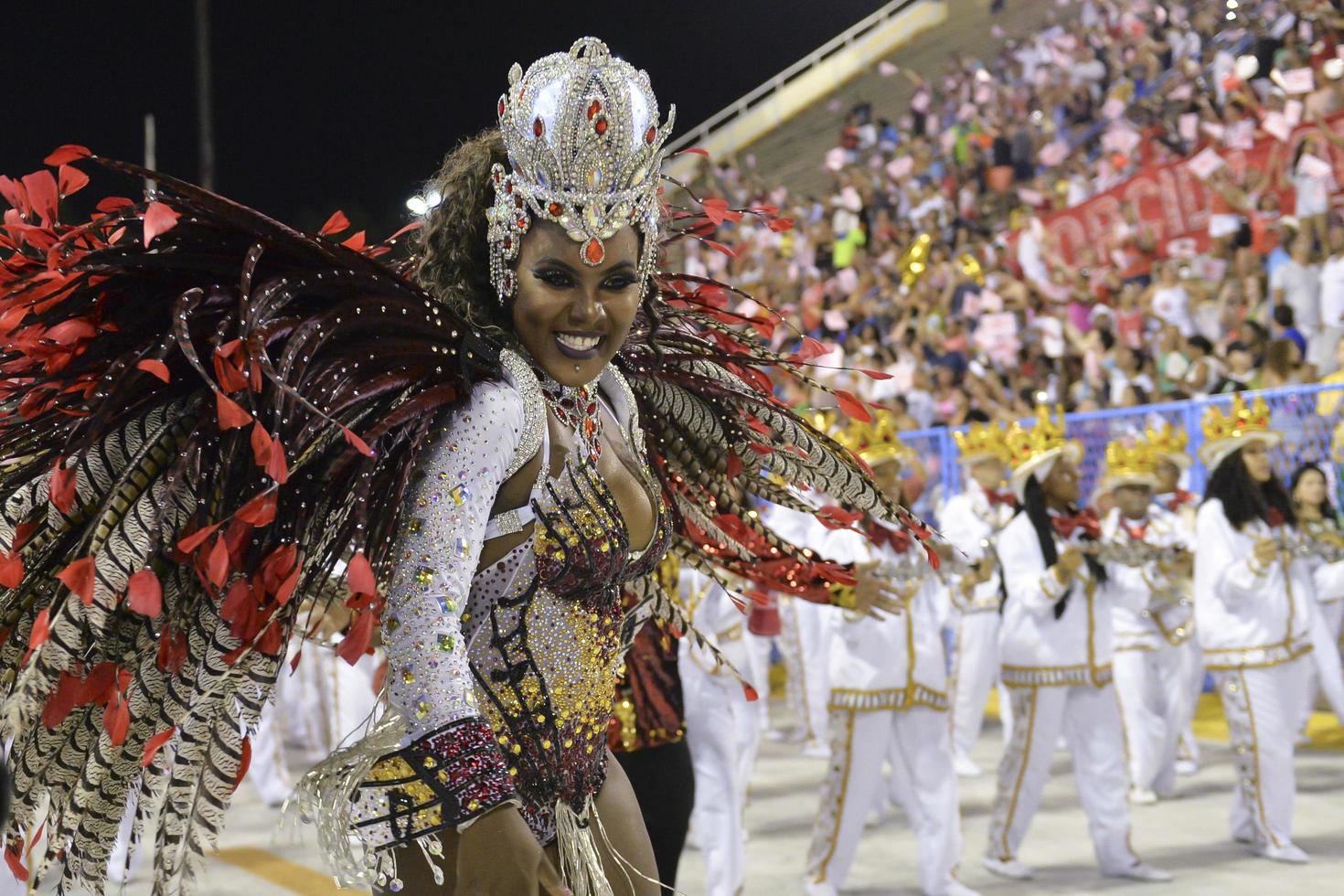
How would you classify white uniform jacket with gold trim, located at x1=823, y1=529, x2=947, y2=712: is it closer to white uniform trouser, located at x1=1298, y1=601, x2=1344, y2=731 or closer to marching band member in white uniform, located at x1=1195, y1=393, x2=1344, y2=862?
marching band member in white uniform, located at x1=1195, y1=393, x2=1344, y2=862

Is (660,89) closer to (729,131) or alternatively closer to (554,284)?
(729,131)

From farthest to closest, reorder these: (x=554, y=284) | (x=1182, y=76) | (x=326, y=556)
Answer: (x=1182, y=76) < (x=554, y=284) < (x=326, y=556)

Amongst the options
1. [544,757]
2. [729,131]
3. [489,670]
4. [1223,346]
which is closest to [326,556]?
[489,670]

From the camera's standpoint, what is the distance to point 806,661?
836cm

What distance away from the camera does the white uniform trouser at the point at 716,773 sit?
5.05 m

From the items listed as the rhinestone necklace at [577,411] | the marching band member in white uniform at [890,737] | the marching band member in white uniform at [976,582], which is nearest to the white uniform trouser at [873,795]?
the marching band member in white uniform at [890,737]

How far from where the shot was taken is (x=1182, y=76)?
12438mm

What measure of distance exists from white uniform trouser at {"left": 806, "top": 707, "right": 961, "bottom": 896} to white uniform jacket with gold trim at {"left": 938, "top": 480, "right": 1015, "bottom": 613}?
1706 millimetres

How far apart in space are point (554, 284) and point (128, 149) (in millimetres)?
13642

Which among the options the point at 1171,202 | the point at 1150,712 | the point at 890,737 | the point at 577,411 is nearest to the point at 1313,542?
the point at 1150,712

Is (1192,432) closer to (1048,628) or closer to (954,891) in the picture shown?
(1048,628)

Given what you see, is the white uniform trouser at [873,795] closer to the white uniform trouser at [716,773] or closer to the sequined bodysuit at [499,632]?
the white uniform trouser at [716,773]

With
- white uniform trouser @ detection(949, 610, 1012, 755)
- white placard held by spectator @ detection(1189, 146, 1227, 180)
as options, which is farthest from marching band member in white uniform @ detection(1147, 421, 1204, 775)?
white placard held by spectator @ detection(1189, 146, 1227, 180)

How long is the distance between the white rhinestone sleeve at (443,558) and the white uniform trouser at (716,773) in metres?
3.24
